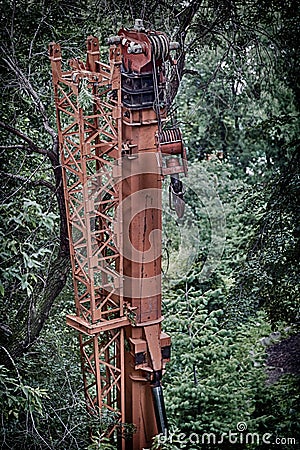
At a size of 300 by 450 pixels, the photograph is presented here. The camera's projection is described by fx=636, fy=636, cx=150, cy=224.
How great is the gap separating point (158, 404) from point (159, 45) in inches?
79.2

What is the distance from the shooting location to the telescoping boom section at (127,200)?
3.36 m

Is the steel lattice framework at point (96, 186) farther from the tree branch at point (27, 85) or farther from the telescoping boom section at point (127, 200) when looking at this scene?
the tree branch at point (27, 85)

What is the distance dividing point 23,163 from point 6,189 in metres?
0.23

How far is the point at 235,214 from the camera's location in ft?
23.5

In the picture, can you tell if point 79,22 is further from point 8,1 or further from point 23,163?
point 23,163

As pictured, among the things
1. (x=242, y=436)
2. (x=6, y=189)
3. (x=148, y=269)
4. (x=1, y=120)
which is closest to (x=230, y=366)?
(x=242, y=436)

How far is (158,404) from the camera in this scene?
369 cm

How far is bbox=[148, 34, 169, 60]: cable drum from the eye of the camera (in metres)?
3.27

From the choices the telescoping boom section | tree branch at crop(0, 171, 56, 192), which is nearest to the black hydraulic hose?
the telescoping boom section

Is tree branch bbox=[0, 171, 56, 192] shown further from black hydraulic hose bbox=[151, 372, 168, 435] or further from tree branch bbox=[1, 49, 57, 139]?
black hydraulic hose bbox=[151, 372, 168, 435]

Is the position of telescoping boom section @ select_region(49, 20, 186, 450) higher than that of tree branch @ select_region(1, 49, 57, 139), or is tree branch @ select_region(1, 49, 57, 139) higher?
tree branch @ select_region(1, 49, 57, 139)

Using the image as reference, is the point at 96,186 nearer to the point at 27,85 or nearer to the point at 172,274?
the point at 27,85

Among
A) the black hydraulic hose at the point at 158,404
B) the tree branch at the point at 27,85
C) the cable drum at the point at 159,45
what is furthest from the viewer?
the tree branch at the point at 27,85

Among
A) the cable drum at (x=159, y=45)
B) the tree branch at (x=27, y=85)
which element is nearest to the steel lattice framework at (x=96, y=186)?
the cable drum at (x=159, y=45)
